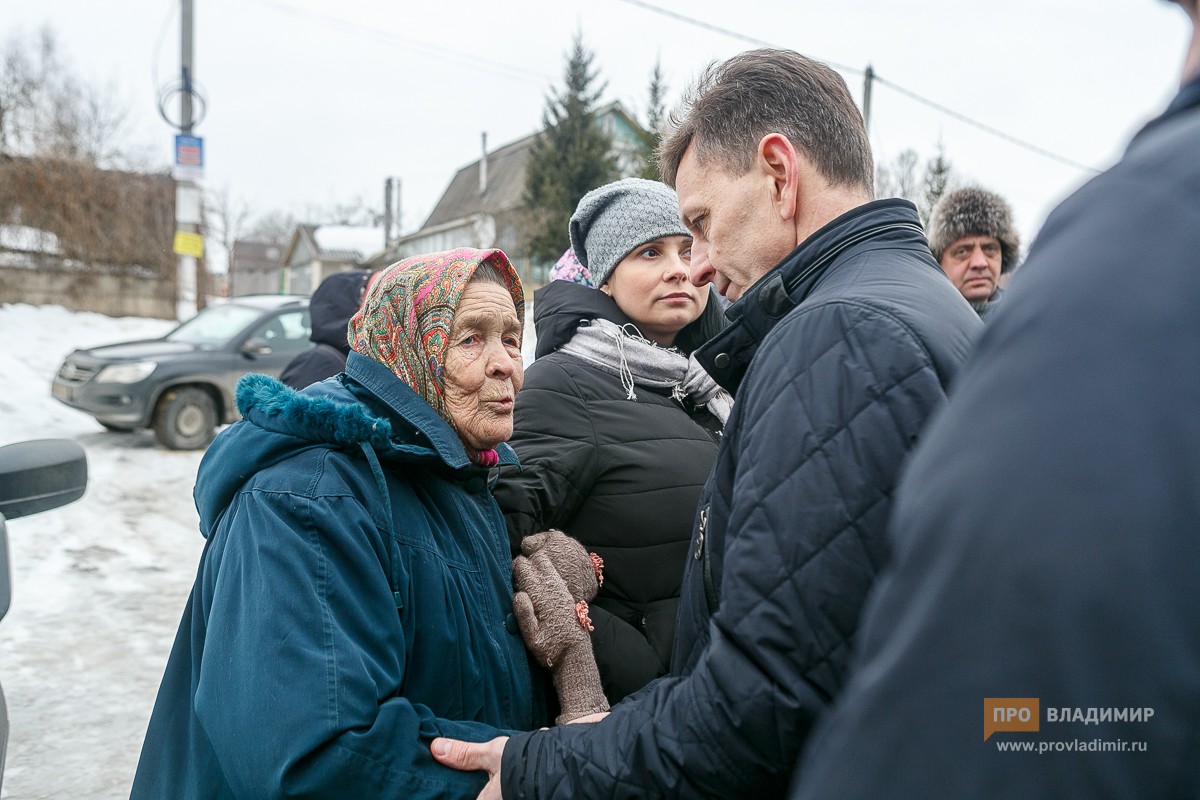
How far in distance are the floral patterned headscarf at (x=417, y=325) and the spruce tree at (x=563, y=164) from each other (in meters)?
24.6

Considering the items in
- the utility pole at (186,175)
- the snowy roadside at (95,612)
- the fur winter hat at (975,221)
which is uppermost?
the utility pole at (186,175)

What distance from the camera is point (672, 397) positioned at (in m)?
2.66

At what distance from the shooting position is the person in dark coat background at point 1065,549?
0.52 metres

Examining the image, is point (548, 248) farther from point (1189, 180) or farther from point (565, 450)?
point (1189, 180)

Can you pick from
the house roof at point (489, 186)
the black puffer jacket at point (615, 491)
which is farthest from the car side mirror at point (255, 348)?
the house roof at point (489, 186)

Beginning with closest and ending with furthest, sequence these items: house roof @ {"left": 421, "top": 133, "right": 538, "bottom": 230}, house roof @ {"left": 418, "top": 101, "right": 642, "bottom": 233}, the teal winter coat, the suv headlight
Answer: the teal winter coat, the suv headlight, house roof @ {"left": 418, "top": 101, "right": 642, "bottom": 233}, house roof @ {"left": 421, "top": 133, "right": 538, "bottom": 230}

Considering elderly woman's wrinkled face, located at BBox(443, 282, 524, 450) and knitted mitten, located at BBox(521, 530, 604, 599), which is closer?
elderly woman's wrinkled face, located at BBox(443, 282, 524, 450)

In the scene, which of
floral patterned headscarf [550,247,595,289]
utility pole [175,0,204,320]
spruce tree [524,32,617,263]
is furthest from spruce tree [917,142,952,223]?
Result: floral patterned headscarf [550,247,595,289]

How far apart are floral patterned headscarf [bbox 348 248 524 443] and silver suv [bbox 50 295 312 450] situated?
8032 millimetres

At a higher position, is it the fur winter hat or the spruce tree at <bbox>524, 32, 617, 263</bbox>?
the spruce tree at <bbox>524, 32, 617, 263</bbox>

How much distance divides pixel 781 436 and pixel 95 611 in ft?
17.8

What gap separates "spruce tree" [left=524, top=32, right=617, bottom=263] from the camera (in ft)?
90.5

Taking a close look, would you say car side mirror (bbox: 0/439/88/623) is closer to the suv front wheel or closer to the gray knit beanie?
the gray knit beanie

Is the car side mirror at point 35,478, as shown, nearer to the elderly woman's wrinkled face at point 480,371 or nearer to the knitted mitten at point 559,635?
the elderly woman's wrinkled face at point 480,371
